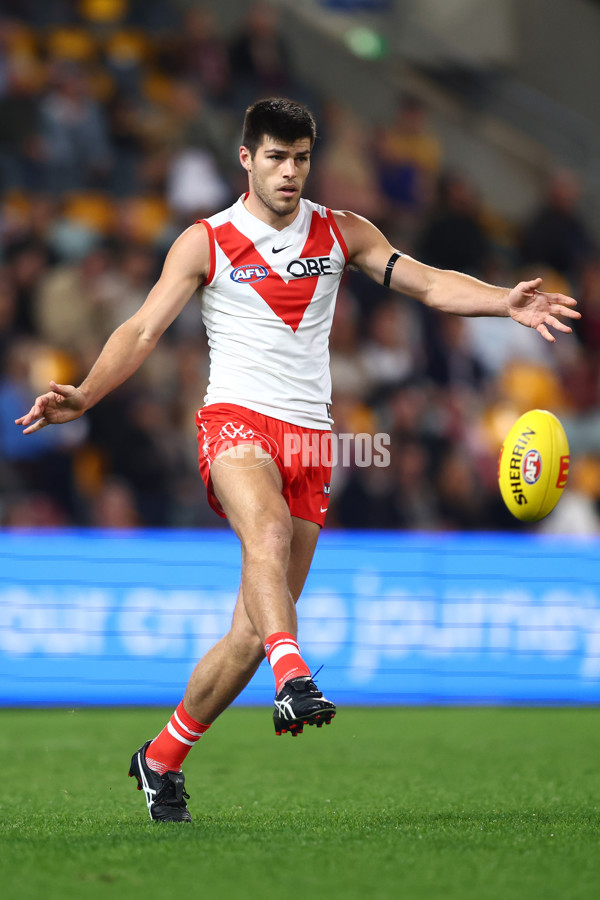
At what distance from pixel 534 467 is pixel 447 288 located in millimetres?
827

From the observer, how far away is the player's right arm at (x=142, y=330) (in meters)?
4.89

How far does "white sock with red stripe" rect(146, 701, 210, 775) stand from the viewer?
5160mm

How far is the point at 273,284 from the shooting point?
16.8 ft

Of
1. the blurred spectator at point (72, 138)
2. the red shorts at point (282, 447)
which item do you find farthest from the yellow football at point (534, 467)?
the blurred spectator at point (72, 138)

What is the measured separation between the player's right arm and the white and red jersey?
0.23 feet

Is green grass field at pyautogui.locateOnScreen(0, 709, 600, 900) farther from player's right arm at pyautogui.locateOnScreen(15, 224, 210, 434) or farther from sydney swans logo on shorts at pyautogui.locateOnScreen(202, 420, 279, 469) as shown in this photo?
player's right arm at pyautogui.locateOnScreen(15, 224, 210, 434)

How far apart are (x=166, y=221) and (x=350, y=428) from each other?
10.8 feet

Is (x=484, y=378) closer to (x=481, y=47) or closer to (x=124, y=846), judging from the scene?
(x=481, y=47)

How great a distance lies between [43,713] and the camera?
9.43m

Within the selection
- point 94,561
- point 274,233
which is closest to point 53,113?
point 94,561

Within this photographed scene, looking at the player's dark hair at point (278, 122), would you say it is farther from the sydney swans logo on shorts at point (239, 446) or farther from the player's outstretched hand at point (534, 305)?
the sydney swans logo on shorts at point (239, 446)

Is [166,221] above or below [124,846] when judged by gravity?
above

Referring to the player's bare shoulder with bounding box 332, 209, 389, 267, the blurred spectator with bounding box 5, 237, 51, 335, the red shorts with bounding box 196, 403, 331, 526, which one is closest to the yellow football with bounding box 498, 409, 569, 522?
the red shorts with bounding box 196, 403, 331, 526

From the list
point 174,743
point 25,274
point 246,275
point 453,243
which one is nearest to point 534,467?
point 246,275
